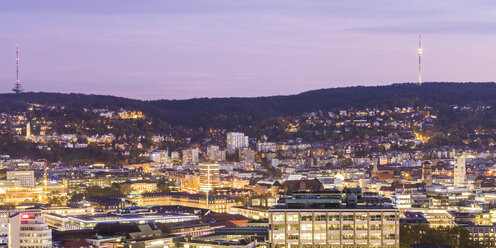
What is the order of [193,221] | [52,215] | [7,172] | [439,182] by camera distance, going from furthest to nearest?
[7,172] → [439,182] → [52,215] → [193,221]

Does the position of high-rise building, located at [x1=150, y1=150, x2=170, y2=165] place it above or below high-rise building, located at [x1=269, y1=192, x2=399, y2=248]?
above

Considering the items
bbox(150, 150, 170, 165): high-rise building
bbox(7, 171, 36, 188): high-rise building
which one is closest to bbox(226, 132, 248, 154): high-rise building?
bbox(150, 150, 170, 165): high-rise building

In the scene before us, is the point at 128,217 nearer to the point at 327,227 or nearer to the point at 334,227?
the point at 327,227

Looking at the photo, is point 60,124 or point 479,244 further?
point 60,124

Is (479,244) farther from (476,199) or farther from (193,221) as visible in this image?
(476,199)

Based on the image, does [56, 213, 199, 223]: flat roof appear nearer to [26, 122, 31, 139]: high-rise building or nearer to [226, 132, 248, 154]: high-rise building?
[26, 122, 31, 139]: high-rise building

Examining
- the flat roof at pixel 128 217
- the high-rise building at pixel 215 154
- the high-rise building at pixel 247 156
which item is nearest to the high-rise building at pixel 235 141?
the high-rise building at pixel 215 154

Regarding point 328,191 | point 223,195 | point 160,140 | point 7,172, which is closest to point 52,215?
point 223,195
